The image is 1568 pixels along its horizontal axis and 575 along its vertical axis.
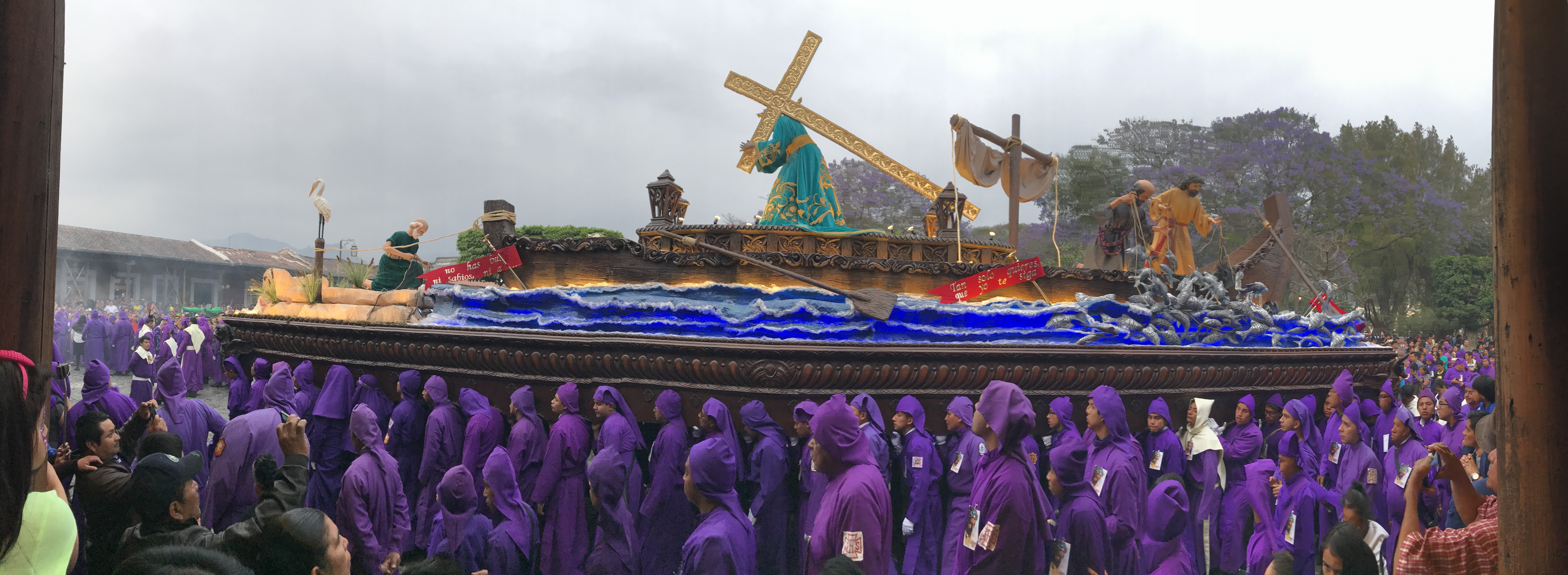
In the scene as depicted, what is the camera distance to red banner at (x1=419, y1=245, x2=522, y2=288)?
26.5 feet

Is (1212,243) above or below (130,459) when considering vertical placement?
above

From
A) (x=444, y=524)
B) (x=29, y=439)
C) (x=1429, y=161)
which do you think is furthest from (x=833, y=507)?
(x=1429, y=161)

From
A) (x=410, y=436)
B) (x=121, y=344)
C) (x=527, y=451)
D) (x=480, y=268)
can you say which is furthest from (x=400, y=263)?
(x=121, y=344)

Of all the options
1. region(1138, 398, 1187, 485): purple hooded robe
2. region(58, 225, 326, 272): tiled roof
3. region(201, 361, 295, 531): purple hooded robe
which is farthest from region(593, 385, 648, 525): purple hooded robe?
region(58, 225, 326, 272): tiled roof

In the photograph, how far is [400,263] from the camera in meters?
8.67

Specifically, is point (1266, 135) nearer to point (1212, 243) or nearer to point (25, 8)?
point (1212, 243)

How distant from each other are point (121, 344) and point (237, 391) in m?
14.3

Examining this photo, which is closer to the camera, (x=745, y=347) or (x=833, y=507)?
(x=833, y=507)

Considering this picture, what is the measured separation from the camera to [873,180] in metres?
32.7

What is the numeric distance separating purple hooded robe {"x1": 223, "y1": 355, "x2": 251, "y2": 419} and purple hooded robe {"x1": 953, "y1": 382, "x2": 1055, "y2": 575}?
7413 millimetres

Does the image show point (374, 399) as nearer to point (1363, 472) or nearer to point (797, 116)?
point (797, 116)

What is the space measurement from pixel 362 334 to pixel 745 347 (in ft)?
13.0

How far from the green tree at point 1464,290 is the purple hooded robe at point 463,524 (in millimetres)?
29785

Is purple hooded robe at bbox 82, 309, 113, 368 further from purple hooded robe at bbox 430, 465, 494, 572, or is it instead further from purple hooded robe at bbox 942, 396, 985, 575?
purple hooded robe at bbox 942, 396, 985, 575
